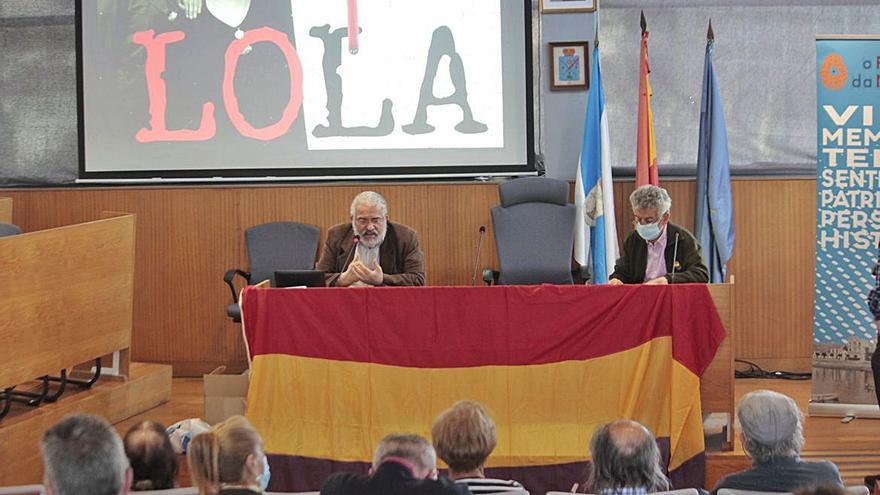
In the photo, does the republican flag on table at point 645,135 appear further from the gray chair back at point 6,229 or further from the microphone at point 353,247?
the gray chair back at point 6,229

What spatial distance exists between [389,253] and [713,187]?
6.96ft

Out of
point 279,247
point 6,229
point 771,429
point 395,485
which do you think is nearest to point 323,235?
point 279,247

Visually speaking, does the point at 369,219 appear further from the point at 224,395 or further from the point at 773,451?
the point at 773,451

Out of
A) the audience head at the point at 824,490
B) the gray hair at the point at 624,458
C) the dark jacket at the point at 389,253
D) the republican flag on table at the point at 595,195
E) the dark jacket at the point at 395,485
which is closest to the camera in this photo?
the audience head at the point at 824,490

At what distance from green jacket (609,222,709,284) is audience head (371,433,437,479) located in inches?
98.6

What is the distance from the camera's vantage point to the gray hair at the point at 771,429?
3457mm

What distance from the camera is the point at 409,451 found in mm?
3180

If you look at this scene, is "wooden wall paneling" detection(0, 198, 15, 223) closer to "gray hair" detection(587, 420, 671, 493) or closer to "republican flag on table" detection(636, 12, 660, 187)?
"republican flag on table" detection(636, 12, 660, 187)

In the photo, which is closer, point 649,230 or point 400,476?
point 400,476

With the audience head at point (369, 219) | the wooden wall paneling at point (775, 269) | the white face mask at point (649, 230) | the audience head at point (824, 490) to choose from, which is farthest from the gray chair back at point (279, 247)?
the audience head at point (824, 490)

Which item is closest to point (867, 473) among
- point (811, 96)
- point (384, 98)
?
point (811, 96)

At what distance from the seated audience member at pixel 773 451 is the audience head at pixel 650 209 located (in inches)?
82.8

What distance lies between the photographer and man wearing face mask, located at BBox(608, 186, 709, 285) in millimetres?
5574

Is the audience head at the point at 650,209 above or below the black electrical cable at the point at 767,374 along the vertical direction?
above
